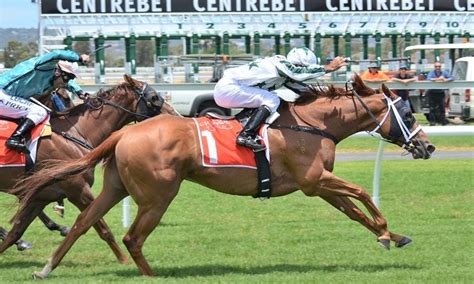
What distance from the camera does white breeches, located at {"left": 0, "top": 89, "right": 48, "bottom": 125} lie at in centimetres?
876

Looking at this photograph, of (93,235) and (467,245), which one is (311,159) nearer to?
(467,245)

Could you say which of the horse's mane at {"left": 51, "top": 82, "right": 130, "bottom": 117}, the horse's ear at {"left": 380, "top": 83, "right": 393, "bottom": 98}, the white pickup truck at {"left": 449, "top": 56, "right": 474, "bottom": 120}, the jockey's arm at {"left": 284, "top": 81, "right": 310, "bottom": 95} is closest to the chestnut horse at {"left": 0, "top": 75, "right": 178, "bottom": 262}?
the horse's mane at {"left": 51, "top": 82, "right": 130, "bottom": 117}

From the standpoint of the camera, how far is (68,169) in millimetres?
8000

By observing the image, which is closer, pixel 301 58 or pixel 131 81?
pixel 301 58

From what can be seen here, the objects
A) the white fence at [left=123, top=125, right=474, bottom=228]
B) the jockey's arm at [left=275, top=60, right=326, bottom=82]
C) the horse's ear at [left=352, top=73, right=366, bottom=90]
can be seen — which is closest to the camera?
the jockey's arm at [left=275, top=60, right=326, bottom=82]

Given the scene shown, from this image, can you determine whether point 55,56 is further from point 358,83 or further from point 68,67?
point 358,83

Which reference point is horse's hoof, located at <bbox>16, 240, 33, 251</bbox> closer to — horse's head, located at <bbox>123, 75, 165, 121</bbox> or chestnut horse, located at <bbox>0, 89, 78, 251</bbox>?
chestnut horse, located at <bbox>0, 89, 78, 251</bbox>

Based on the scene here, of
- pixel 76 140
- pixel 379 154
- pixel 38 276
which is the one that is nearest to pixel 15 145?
pixel 76 140

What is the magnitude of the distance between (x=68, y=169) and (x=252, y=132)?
1594mm

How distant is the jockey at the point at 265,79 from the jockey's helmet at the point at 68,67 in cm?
154

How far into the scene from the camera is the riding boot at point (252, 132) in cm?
798

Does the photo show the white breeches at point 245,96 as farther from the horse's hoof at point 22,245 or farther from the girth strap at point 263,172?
the horse's hoof at point 22,245

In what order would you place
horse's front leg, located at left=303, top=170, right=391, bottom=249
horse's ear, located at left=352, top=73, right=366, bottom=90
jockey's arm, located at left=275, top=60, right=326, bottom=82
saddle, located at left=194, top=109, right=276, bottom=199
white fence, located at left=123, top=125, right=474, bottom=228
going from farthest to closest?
white fence, located at left=123, top=125, right=474, bottom=228
horse's ear, located at left=352, top=73, right=366, bottom=90
jockey's arm, located at left=275, top=60, right=326, bottom=82
horse's front leg, located at left=303, top=170, right=391, bottom=249
saddle, located at left=194, top=109, right=276, bottom=199

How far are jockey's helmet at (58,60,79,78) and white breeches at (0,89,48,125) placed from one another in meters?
0.45
